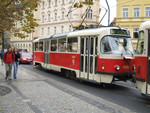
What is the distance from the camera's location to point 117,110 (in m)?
6.07

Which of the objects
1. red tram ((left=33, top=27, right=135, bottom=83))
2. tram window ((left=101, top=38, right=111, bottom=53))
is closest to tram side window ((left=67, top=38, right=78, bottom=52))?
red tram ((left=33, top=27, right=135, bottom=83))

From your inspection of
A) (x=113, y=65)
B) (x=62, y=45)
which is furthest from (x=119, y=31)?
(x=62, y=45)

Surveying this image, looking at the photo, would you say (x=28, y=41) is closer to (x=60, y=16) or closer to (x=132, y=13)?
(x=60, y=16)

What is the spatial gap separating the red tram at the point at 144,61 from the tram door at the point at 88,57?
2.80 m

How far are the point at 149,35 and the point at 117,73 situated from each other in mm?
2630

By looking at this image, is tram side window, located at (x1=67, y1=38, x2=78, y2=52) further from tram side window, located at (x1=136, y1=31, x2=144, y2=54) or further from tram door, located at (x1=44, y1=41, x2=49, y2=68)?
tram side window, located at (x1=136, y1=31, x2=144, y2=54)

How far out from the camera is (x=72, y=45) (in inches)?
457

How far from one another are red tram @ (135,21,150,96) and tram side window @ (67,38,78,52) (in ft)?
14.8

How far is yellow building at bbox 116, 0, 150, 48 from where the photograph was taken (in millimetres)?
34875

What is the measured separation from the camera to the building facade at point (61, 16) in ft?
145

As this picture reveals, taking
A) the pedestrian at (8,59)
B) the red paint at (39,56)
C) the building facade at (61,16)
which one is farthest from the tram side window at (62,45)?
the building facade at (61,16)

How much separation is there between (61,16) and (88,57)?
38539 mm

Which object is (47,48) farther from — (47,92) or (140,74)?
(140,74)

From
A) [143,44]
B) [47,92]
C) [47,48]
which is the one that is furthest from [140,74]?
[47,48]
